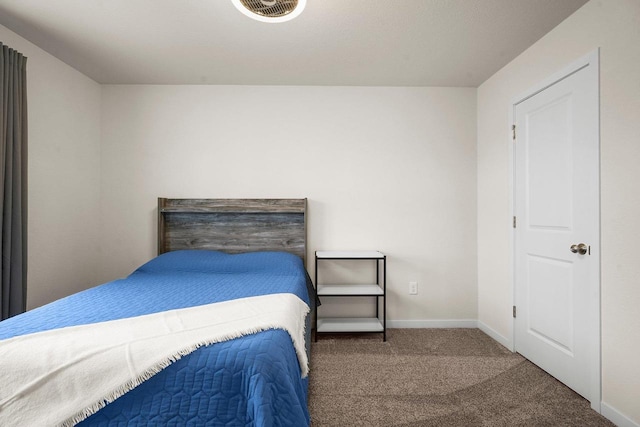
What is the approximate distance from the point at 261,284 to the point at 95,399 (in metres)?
1.15

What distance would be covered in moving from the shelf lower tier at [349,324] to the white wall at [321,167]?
0.15 metres

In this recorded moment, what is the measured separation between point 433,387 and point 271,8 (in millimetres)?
2431

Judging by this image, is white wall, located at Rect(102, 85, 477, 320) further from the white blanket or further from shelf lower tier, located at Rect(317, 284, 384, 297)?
the white blanket

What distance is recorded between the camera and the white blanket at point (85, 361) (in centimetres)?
101

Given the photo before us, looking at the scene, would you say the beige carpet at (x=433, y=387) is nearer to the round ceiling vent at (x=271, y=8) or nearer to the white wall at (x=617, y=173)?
the white wall at (x=617, y=173)

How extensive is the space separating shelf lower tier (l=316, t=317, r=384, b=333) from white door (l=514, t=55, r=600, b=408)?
1.11 meters

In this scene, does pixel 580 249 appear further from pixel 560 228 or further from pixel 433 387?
pixel 433 387

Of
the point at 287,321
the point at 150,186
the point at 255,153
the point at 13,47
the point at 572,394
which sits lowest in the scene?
the point at 572,394

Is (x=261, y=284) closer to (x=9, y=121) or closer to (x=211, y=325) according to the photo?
(x=211, y=325)

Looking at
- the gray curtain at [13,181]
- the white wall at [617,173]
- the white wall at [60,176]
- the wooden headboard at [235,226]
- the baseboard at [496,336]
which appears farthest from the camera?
the wooden headboard at [235,226]

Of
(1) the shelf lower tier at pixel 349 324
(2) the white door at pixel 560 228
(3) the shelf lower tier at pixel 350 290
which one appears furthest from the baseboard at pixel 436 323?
(2) the white door at pixel 560 228

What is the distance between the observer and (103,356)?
3.61ft

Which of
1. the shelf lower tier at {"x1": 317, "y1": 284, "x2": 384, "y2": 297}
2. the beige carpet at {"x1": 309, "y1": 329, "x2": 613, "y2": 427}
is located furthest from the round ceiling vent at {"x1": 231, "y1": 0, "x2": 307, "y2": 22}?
the beige carpet at {"x1": 309, "y1": 329, "x2": 613, "y2": 427}

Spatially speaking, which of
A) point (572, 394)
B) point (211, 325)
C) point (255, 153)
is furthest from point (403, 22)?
point (572, 394)
